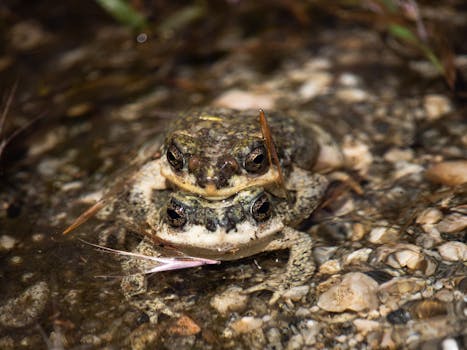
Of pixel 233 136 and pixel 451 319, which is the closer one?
Result: pixel 451 319

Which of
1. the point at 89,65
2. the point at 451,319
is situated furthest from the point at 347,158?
the point at 89,65

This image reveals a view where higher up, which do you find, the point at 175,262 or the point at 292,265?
the point at 175,262

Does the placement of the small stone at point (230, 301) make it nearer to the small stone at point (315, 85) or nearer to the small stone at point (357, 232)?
the small stone at point (357, 232)

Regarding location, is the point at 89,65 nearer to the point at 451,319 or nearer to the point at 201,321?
the point at 201,321

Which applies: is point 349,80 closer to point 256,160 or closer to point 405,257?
point 256,160

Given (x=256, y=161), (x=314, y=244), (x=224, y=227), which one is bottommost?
(x=314, y=244)

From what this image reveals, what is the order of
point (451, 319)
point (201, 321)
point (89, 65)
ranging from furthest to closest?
point (89, 65) → point (201, 321) → point (451, 319)

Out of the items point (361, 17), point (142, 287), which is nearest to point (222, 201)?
point (142, 287)
